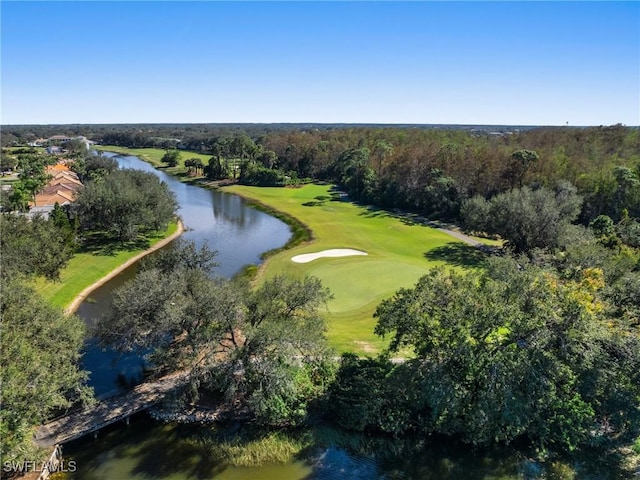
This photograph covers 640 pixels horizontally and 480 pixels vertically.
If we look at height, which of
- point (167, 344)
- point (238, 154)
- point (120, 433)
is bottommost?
point (120, 433)

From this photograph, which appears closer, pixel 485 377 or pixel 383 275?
pixel 485 377

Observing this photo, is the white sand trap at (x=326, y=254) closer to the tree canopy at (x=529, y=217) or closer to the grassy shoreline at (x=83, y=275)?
the tree canopy at (x=529, y=217)

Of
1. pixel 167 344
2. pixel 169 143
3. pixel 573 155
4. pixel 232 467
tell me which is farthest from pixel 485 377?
pixel 169 143

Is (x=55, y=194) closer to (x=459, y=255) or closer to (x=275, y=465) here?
(x=459, y=255)

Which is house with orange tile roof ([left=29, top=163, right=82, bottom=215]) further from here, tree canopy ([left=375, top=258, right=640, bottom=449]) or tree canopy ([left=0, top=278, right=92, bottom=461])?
tree canopy ([left=375, top=258, right=640, bottom=449])

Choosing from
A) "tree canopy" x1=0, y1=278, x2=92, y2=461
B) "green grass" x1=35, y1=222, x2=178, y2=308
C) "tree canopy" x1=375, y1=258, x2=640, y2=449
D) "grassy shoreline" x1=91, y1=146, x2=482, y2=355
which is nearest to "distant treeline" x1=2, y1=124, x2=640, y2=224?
"grassy shoreline" x1=91, y1=146, x2=482, y2=355

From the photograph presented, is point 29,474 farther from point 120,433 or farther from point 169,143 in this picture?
point 169,143

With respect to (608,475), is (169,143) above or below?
above
